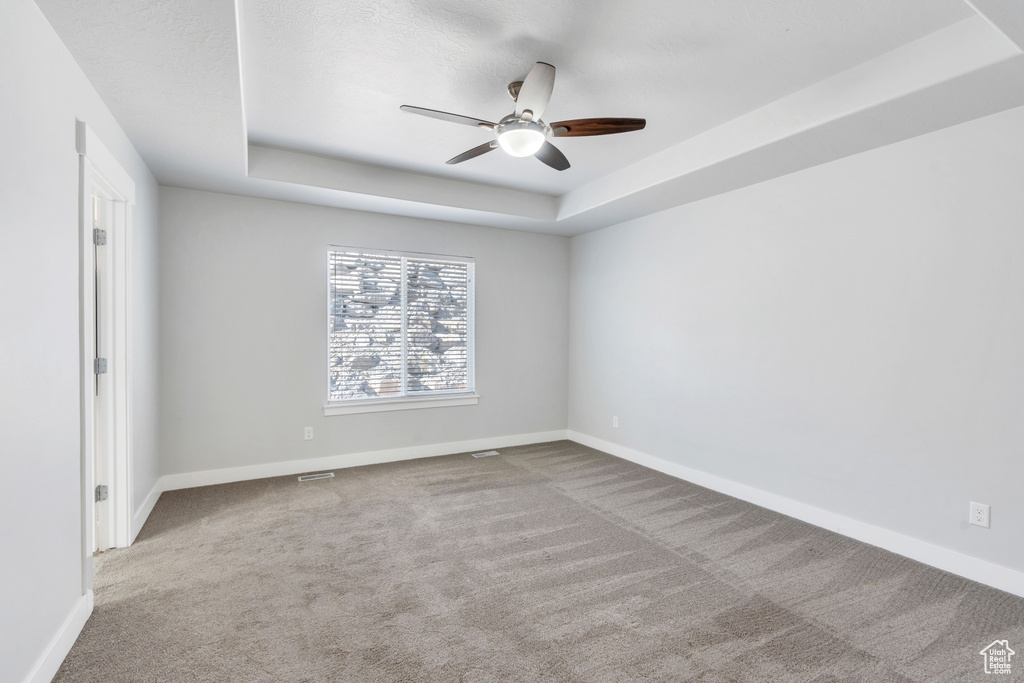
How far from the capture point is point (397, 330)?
4.87m

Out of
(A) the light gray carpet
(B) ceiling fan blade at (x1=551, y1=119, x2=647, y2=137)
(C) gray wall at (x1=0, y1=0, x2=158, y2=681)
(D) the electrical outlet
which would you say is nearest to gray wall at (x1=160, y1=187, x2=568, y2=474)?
(A) the light gray carpet

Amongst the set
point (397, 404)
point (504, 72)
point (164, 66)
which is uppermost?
point (504, 72)

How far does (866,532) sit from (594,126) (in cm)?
A: 296

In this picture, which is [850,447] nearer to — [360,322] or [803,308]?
[803,308]

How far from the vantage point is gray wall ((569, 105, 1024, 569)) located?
2529 mm

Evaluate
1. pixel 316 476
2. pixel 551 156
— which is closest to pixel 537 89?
pixel 551 156

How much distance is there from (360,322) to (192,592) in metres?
2.69

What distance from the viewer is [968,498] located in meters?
2.62

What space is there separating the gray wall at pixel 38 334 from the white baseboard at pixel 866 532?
4.05m

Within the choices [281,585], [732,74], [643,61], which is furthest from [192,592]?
[732,74]

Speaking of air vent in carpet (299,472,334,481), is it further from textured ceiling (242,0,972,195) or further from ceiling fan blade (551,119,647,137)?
ceiling fan blade (551,119,647,137)

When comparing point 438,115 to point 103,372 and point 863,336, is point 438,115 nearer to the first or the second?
point 103,372

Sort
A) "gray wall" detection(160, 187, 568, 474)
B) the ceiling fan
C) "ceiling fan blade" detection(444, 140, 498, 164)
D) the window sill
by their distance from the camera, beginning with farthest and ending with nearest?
1. the window sill
2. "gray wall" detection(160, 187, 568, 474)
3. "ceiling fan blade" detection(444, 140, 498, 164)
4. the ceiling fan

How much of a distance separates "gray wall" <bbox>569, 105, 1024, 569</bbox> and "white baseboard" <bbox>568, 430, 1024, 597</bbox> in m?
0.05
